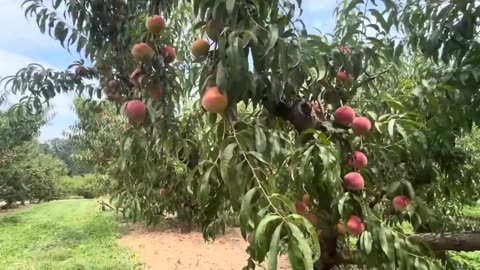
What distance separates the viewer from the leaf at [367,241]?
1.20m

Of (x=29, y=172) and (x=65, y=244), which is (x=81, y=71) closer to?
(x=65, y=244)

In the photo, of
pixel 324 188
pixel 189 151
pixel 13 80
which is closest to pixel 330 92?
pixel 324 188

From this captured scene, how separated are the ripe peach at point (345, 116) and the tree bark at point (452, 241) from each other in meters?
0.38

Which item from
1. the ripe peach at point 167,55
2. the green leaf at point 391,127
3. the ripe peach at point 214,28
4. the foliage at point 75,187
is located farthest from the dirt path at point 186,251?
the foliage at point 75,187

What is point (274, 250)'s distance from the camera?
0.67m

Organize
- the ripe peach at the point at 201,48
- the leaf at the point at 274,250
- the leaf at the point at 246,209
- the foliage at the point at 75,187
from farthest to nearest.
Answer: the foliage at the point at 75,187 < the ripe peach at the point at 201,48 < the leaf at the point at 246,209 < the leaf at the point at 274,250

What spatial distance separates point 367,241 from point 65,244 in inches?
254

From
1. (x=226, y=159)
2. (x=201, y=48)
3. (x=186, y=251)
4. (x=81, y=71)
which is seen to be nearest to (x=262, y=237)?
(x=226, y=159)

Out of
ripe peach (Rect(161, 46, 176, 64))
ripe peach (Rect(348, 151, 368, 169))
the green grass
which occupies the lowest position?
the green grass

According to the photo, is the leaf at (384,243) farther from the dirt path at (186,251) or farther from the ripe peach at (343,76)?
the dirt path at (186,251)

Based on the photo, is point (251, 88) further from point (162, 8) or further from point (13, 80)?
point (13, 80)

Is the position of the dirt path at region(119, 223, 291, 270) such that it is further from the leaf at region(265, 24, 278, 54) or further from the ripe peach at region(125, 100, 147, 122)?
the leaf at region(265, 24, 278, 54)

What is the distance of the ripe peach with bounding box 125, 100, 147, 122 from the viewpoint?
1221 mm

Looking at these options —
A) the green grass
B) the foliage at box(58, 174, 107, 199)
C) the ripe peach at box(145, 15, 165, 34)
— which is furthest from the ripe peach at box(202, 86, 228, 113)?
the foliage at box(58, 174, 107, 199)
